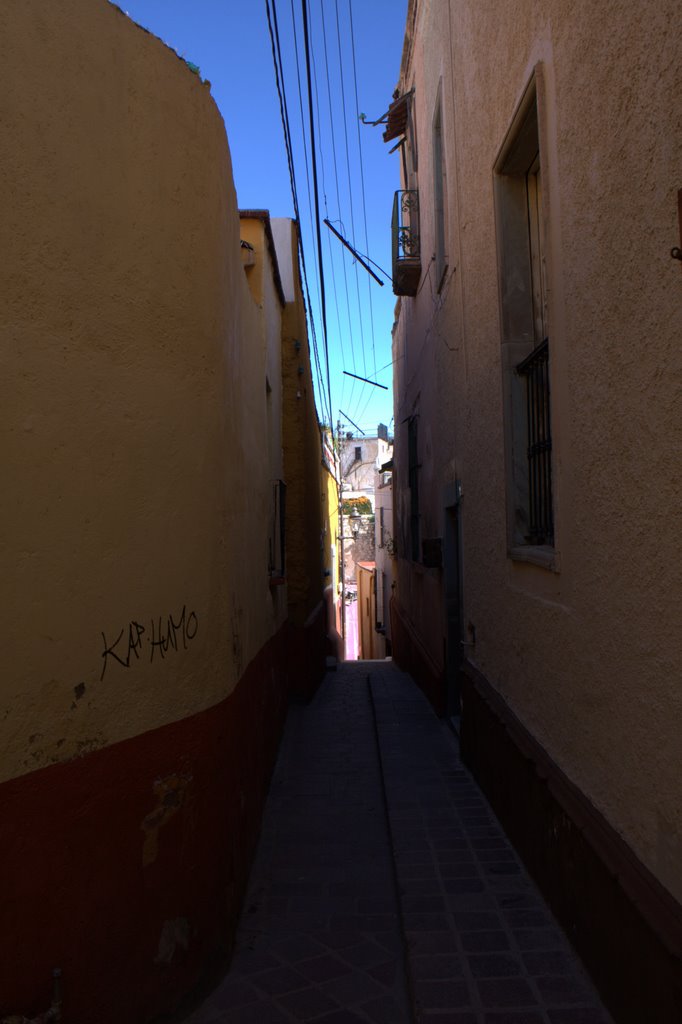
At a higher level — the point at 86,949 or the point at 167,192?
the point at 167,192

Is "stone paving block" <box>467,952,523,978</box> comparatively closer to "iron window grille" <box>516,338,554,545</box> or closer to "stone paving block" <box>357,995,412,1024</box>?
"stone paving block" <box>357,995,412,1024</box>

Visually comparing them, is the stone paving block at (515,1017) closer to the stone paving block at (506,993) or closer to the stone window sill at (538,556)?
the stone paving block at (506,993)

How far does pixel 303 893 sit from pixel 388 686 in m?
7.24

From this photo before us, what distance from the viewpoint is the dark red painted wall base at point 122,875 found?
2701mm

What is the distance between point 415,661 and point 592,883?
27.8 feet

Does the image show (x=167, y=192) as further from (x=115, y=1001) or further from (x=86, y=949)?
(x=115, y=1001)

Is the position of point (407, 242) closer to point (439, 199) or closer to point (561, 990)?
point (439, 199)

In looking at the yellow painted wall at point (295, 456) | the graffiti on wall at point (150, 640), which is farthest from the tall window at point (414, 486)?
the graffiti on wall at point (150, 640)

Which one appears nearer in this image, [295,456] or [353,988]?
[353,988]

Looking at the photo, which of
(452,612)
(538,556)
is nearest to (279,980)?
(538,556)

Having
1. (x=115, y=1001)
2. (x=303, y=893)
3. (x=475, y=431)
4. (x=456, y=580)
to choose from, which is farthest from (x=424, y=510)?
(x=115, y=1001)

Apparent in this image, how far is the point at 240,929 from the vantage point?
4195 mm

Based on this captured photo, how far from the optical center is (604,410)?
3240 millimetres

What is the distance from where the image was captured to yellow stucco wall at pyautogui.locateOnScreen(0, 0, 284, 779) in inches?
111
